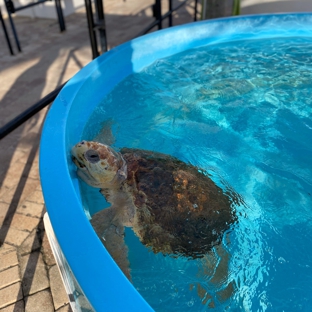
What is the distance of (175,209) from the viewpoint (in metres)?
1.59

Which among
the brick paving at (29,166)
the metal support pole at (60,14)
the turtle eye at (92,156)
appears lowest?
the brick paving at (29,166)

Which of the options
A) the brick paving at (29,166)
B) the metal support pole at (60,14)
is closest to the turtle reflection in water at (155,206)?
the brick paving at (29,166)

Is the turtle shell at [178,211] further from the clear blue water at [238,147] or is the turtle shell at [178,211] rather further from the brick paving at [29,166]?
the brick paving at [29,166]

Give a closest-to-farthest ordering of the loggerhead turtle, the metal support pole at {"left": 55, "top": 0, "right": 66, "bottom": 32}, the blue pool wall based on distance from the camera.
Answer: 1. the blue pool wall
2. the loggerhead turtle
3. the metal support pole at {"left": 55, "top": 0, "right": 66, "bottom": 32}

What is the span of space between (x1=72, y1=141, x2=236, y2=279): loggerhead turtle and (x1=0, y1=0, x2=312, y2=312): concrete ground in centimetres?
47

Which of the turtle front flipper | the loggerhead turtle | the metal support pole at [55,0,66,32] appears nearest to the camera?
the turtle front flipper

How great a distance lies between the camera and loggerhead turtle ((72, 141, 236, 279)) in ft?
5.13

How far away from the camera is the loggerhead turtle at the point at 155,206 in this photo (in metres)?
1.56

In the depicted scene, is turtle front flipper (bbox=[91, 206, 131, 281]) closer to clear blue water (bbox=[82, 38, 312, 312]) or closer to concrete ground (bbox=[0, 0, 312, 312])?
clear blue water (bbox=[82, 38, 312, 312])

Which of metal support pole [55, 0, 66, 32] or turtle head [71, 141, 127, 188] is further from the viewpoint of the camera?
metal support pole [55, 0, 66, 32]

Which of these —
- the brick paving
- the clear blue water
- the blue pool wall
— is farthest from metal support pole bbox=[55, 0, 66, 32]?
the clear blue water

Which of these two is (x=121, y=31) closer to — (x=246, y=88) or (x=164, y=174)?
(x=246, y=88)

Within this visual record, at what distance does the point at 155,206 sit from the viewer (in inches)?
64.3

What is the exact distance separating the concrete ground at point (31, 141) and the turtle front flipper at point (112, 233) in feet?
1.22
